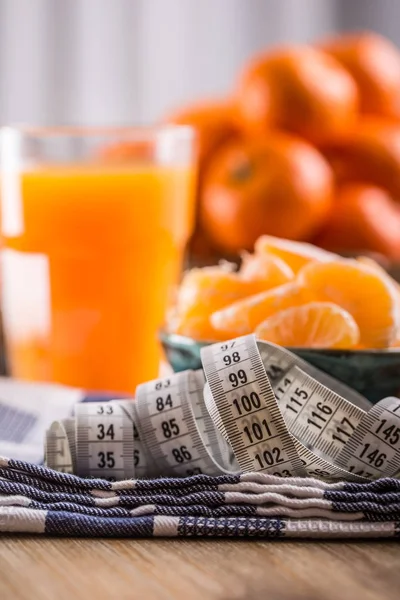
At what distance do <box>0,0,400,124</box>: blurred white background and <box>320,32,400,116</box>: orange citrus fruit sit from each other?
2.49ft

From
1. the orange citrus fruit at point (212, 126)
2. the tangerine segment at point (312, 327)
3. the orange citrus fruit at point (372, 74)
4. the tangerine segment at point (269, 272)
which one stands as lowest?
the tangerine segment at point (312, 327)

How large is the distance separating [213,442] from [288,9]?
6.81 feet

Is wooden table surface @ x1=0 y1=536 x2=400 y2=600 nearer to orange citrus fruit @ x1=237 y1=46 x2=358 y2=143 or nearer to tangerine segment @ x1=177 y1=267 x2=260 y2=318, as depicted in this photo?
tangerine segment @ x1=177 y1=267 x2=260 y2=318

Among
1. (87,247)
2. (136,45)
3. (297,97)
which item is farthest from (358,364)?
(136,45)

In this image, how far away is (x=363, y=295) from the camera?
103cm

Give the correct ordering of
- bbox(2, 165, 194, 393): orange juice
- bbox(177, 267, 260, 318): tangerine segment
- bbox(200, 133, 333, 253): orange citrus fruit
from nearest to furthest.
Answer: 1. bbox(177, 267, 260, 318): tangerine segment
2. bbox(2, 165, 194, 393): orange juice
3. bbox(200, 133, 333, 253): orange citrus fruit

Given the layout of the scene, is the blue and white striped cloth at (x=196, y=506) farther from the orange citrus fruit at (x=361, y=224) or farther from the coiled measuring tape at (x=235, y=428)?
the orange citrus fruit at (x=361, y=224)

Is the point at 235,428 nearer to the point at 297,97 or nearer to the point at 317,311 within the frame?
the point at 317,311

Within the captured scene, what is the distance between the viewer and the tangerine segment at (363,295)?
3.36 ft

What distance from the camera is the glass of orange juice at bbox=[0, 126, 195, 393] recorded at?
4.68 feet

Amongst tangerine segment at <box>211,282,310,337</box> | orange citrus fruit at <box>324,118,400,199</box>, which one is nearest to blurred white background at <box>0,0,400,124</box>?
orange citrus fruit at <box>324,118,400,199</box>

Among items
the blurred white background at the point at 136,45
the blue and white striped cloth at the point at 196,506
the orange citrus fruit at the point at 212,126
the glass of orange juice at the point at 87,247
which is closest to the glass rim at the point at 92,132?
the glass of orange juice at the point at 87,247

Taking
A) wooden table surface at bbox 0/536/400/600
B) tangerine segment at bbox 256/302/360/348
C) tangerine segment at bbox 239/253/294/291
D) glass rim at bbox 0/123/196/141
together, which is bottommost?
wooden table surface at bbox 0/536/400/600

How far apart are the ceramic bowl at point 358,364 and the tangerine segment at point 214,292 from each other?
50 millimetres
